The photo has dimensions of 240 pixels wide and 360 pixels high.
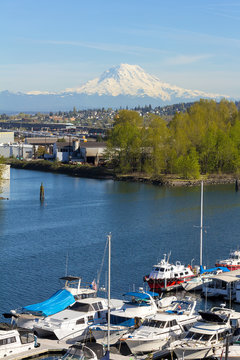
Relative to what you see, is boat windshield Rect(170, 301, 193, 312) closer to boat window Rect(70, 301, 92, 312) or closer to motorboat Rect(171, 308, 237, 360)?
motorboat Rect(171, 308, 237, 360)

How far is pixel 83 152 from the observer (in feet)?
227

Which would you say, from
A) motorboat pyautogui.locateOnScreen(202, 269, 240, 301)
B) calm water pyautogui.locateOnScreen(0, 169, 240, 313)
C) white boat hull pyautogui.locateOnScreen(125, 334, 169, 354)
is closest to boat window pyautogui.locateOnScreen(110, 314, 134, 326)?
white boat hull pyautogui.locateOnScreen(125, 334, 169, 354)

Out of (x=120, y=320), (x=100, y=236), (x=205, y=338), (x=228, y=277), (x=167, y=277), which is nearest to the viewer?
(x=205, y=338)

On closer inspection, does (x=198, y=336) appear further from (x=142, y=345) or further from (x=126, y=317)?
(x=126, y=317)

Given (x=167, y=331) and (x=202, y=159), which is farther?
(x=202, y=159)

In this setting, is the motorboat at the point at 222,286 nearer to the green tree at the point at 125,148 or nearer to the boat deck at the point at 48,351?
the boat deck at the point at 48,351

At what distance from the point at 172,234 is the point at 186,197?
582 inches

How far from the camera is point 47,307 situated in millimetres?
17344

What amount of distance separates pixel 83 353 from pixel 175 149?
148 feet

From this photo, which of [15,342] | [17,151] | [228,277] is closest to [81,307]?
[15,342]

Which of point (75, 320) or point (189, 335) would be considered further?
point (75, 320)

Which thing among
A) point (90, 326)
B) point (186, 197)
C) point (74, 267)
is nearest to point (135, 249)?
point (74, 267)

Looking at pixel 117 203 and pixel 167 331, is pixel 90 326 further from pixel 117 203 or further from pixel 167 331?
pixel 117 203

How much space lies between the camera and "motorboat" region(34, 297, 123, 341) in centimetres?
1617
